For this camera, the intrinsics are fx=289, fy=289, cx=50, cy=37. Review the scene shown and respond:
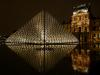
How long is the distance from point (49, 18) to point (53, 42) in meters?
5.15

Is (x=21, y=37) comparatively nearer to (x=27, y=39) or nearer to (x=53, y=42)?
(x=27, y=39)

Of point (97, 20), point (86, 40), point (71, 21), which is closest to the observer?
point (86, 40)

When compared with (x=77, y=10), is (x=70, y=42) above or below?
below

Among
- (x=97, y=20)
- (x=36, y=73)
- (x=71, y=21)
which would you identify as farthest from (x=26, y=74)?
(x=71, y=21)

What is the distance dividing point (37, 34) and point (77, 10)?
42.5 metres

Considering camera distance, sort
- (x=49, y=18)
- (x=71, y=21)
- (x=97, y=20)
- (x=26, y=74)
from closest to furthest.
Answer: (x=26, y=74) < (x=49, y=18) < (x=97, y=20) < (x=71, y=21)

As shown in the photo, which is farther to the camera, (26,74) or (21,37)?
(21,37)

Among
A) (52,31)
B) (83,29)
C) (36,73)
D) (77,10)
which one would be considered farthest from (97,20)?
(36,73)

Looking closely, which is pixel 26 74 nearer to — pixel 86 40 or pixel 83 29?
pixel 86 40

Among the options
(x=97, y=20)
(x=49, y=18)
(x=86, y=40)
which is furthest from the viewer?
(x=97, y=20)

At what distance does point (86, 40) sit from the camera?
70.2 m

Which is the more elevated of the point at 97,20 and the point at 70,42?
the point at 97,20

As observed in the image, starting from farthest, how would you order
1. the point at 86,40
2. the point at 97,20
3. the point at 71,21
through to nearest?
the point at 71,21 → the point at 97,20 → the point at 86,40

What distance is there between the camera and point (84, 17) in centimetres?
8544
